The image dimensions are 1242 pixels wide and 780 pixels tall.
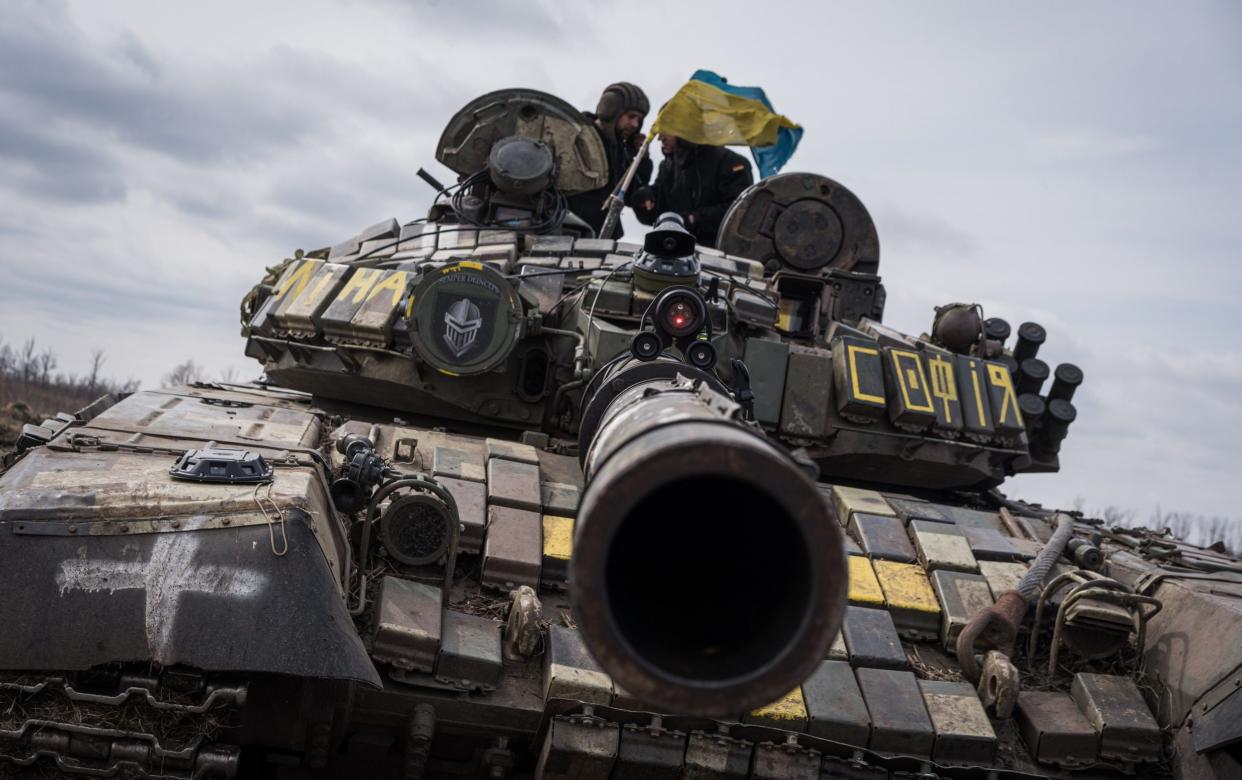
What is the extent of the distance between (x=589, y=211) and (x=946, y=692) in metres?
8.66

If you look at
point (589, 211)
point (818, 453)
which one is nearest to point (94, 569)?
point (818, 453)

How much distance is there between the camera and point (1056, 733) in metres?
7.30

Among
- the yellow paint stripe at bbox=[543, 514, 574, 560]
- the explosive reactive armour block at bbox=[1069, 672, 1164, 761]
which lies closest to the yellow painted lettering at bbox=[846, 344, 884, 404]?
the explosive reactive armour block at bbox=[1069, 672, 1164, 761]

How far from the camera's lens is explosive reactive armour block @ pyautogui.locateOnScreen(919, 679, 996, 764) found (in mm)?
7066

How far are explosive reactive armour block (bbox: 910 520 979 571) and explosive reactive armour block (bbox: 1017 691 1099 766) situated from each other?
988 millimetres

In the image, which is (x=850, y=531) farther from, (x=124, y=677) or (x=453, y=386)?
(x=124, y=677)

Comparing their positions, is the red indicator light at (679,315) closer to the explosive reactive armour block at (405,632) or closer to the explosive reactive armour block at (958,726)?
the explosive reactive armour block at (405,632)

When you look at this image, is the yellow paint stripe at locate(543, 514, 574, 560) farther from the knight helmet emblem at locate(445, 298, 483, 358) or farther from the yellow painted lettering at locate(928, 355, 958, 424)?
the yellow painted lettering at locate(928, 355, 958, 424)

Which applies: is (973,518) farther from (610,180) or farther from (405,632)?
(610,180)

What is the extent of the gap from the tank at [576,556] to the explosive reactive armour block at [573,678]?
0.06 feet

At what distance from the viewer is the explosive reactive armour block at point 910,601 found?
7.87 metres

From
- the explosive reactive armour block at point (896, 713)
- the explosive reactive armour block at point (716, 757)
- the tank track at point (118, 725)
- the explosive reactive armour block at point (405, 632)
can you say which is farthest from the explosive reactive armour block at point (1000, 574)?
the tank track at point (118, 725)

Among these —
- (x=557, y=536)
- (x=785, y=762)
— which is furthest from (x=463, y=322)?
(x=785, y=762)

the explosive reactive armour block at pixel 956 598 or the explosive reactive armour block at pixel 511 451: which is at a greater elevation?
the explosive reactive armour block at pixel 511 451
